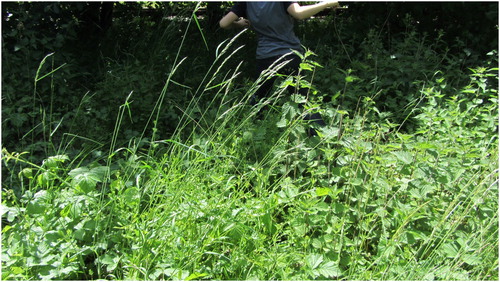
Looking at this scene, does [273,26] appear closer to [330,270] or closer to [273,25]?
[273,25]

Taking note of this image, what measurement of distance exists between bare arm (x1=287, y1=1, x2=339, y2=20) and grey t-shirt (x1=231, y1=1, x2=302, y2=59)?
0.23 feet

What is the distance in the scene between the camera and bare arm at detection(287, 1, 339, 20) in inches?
149

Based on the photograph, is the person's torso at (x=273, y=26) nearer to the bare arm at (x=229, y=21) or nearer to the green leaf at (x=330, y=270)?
the bare arm at (x=229, y=21)

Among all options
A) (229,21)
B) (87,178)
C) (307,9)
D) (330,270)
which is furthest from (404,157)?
(229,21)

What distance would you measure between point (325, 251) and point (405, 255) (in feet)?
1.21

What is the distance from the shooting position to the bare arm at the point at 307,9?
377cm

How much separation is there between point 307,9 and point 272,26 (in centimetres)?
32

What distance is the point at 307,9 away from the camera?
3850 mm

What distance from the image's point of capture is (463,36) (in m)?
6.08

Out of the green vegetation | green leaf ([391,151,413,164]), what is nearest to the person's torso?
the green vegetation

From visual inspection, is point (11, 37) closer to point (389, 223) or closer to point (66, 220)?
point (66, 220)

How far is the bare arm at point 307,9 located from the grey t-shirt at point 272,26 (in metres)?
0.07

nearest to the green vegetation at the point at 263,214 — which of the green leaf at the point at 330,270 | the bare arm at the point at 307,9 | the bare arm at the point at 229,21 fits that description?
the green leaf at the point at 330,270

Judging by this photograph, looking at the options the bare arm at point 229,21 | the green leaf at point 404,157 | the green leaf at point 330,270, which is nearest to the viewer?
the green leaf at point 330,270
